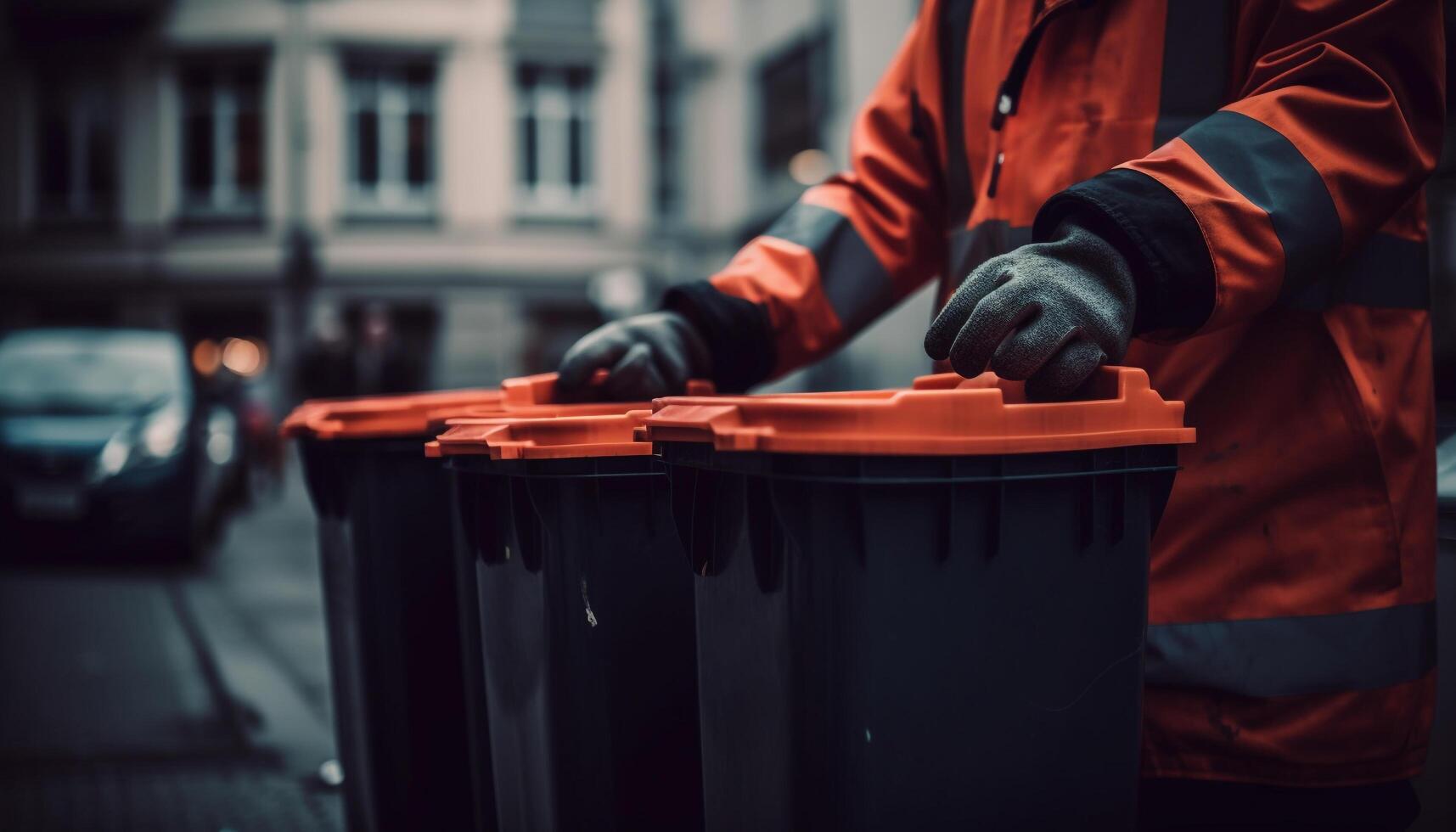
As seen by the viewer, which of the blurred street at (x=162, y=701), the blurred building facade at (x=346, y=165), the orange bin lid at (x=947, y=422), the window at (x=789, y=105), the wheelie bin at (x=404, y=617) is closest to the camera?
the orange bin lid at (x=947, y=422)

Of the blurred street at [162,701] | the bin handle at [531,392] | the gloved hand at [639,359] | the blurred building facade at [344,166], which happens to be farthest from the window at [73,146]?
the gloved hand at [639,359]

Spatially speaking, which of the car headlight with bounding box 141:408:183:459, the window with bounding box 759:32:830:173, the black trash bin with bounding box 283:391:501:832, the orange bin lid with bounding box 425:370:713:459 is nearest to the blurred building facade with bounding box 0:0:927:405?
the window with bounding box 759:32:830:173

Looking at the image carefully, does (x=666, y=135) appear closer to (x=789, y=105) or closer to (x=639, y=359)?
(x=789, y=105)

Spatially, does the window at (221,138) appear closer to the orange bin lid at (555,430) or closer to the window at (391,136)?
the window at (391,136)

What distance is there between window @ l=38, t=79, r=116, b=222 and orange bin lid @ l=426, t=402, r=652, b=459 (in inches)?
904

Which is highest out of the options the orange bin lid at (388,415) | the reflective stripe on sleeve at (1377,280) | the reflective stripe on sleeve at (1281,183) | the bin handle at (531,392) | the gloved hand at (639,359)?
the reflective stripe on sleeve at (1281,183)

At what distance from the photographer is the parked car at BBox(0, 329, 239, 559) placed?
842 centimetres

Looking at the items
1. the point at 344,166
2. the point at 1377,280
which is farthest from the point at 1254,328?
the point at 344,166

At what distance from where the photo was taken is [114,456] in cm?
858

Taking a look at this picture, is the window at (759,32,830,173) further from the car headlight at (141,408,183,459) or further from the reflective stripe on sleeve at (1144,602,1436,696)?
the reflective stripe on sleeve at (1144,602,1436,696)

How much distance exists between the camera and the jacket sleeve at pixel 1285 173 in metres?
1.50

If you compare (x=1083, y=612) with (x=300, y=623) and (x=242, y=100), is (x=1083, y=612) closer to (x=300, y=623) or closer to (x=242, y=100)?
(x=300, y=623)

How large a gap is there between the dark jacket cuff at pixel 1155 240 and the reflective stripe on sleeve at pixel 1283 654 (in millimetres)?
406

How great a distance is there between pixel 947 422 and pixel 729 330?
0.85 metres
